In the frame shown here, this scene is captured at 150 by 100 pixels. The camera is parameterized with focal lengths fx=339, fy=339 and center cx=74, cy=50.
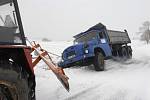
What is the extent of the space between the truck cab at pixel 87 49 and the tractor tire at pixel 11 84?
36.6 ft

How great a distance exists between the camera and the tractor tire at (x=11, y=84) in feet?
17.0

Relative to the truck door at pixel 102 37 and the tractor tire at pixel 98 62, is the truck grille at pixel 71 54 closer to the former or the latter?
the tractor tire at pixel 98 62

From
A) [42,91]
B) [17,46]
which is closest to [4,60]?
[17,46]

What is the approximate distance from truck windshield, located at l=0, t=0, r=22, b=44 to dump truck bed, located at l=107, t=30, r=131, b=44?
13637 millimetres

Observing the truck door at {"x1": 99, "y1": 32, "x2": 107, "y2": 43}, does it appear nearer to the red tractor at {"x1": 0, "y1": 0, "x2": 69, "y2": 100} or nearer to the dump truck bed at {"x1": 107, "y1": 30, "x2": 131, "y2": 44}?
the dump truck bed at {"x1": 107, "y1": 30, "x2": 131, "y2": 44}

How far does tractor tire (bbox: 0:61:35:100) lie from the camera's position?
5172 mm

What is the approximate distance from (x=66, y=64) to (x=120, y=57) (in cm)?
580

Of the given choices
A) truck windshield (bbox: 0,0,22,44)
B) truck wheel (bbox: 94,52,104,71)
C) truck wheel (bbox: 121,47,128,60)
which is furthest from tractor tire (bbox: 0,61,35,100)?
truck wheel (bbox: 121,47,128,60)

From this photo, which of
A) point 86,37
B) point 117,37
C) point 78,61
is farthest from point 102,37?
point 117,37

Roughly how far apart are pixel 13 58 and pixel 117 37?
54.0 feet

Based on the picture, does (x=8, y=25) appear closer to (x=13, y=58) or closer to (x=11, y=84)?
(x=13, y=58)

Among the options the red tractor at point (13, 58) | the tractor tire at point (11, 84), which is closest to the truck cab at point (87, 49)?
the red tractor at point (13, 58)

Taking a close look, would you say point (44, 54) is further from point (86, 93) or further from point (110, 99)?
point (110, 99)

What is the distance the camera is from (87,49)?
663 inches
